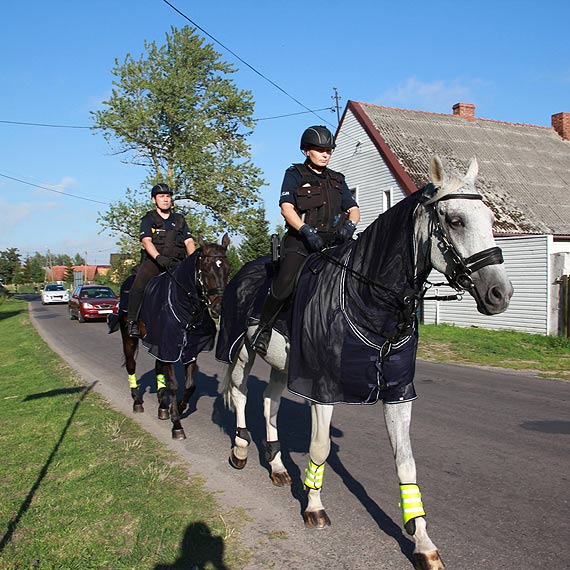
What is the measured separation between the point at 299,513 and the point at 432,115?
27910mm

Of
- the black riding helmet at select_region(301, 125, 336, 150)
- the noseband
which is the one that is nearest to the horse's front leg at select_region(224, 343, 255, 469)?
the black riding helmet at select_region(301, 125, 336, 150)

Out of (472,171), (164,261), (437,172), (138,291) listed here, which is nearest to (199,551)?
(437,172)

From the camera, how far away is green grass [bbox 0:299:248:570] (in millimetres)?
3912

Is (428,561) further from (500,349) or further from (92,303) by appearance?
(92,303)

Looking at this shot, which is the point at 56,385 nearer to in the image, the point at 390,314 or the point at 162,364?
the point at 162,364

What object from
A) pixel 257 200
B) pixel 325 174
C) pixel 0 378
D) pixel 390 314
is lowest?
pixel 0 378

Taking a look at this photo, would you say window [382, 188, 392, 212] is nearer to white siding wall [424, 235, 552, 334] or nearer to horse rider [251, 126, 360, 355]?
white siding wall [424, 235, 552, 334]

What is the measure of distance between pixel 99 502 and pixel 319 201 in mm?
3078

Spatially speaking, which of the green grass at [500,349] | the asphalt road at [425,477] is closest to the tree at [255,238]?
the green grass at [500,349]

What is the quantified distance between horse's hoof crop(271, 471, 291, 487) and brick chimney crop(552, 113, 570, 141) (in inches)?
1267

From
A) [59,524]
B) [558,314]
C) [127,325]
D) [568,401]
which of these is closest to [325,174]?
[59,524]

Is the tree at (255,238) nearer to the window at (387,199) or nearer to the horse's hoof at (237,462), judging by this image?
the window at (387,199)

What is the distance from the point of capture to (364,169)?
1065 inches

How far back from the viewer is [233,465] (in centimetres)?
Result: 583
